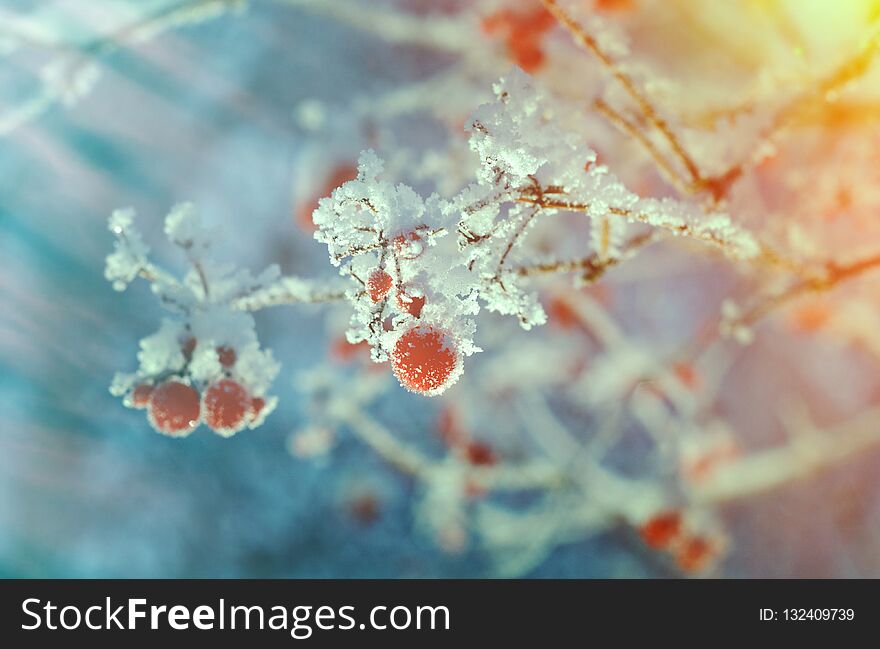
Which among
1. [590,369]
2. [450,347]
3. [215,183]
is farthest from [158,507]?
[450,347]

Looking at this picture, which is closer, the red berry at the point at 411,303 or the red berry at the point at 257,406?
the red berry at the point at 411,303

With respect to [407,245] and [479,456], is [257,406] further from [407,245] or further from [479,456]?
[479,456]

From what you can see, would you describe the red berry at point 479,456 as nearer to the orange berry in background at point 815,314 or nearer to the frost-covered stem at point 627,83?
the orange berry in background at point 815,314

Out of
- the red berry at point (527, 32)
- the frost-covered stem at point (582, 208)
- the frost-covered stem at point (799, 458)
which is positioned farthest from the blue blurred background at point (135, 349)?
the frost-covered stem at point (582, 208)

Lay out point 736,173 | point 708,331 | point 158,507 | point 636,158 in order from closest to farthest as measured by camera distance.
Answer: point 736,173, point 708,331, point 636,158, point 158,507

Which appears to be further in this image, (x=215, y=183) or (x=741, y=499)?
(x=215, y=183)

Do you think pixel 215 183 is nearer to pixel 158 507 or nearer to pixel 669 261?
pixel 158 507
